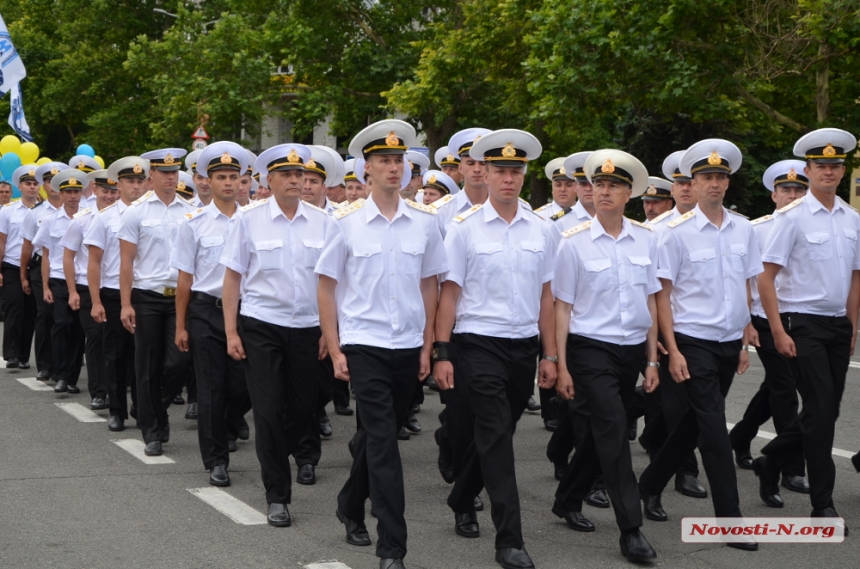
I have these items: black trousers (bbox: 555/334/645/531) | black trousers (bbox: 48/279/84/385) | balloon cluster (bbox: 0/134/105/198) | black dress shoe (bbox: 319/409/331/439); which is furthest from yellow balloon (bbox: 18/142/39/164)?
black trousers (bbox: 555/334/645/531)

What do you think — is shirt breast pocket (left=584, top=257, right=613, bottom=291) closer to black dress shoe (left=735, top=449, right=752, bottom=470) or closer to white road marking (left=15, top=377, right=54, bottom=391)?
black dress shoe (left=735, top=449, right=752, bottom=470)

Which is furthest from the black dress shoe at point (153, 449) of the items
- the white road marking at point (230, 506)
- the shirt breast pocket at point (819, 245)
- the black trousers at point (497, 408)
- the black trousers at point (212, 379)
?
the shirt breast pocket at point (819, 245)

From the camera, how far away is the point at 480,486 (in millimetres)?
6344

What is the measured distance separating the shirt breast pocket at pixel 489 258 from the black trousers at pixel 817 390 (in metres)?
1.94

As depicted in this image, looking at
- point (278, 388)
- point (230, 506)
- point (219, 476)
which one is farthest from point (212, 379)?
point (278, 388)

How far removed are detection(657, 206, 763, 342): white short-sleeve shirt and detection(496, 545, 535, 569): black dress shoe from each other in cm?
160

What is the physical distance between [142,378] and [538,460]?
289cm

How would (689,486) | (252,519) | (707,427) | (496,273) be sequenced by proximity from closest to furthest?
(496,273) → (707,427) → (252,519) → (689,486)

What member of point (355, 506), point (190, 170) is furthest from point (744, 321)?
point (190, 170)

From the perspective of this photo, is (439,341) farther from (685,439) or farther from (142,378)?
(142,378)

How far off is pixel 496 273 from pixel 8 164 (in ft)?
65.0

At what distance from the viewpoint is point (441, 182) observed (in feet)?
36.6

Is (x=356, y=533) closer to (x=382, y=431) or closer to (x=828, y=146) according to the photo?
(x=382, y=431)

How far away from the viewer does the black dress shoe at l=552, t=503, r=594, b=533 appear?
661 centimetres
